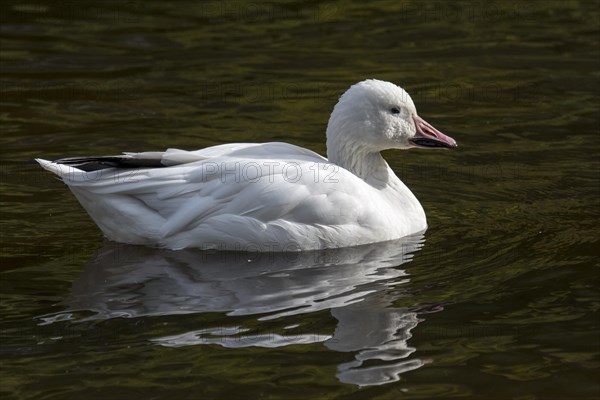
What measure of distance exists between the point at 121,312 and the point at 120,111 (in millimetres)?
5256

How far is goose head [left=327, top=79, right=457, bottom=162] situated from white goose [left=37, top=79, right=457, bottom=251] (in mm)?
433

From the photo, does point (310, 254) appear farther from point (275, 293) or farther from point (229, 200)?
point (275, 293)

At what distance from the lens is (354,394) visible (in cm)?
680

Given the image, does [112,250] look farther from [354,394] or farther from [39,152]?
[354,394]

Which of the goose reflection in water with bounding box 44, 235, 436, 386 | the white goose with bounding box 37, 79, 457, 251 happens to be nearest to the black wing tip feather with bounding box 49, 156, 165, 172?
the white goose with bounding box 37, 79, 457, 251

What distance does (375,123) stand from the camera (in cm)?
992

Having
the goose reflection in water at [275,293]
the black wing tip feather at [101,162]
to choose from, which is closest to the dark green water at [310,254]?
the goose reflection in water at [275,293]

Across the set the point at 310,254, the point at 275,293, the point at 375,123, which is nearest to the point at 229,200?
the point at 310,254

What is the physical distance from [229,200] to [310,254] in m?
0.72

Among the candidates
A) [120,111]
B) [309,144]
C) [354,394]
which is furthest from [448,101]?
[354,394]

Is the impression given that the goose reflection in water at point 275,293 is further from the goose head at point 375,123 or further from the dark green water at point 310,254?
the goose head at point 375,123

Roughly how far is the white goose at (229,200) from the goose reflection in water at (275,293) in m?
0.13

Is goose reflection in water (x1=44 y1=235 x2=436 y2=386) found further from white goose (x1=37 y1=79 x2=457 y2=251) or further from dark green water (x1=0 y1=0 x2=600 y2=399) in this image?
white goose (x1=37 y1=79 x2=457 y2=251)

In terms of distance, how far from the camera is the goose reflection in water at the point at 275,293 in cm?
749
